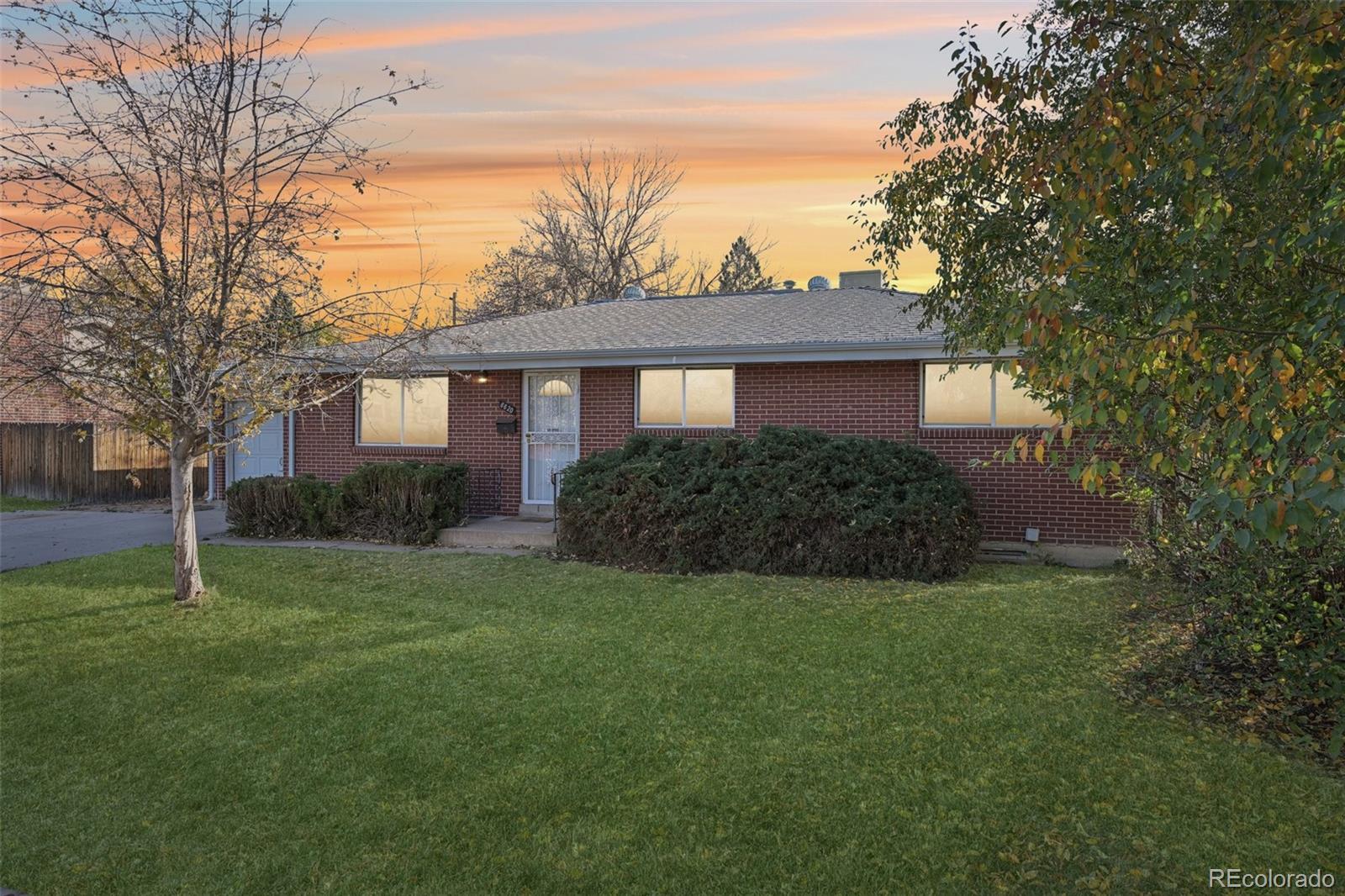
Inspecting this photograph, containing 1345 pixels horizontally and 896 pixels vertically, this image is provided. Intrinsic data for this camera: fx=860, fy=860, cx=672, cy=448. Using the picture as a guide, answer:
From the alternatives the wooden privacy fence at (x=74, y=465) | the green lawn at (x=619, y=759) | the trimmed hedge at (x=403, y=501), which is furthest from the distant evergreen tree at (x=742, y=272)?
the green lawn at (x=619, y=759)

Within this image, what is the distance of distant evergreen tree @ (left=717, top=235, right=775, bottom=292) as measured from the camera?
3672cm

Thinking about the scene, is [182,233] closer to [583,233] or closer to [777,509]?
[777,509]

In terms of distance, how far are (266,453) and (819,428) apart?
34.0ft

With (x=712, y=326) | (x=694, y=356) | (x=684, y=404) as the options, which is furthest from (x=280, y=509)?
(x=712, y=326)

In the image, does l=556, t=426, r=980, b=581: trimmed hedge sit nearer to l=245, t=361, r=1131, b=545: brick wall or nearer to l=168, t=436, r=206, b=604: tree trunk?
l=245, t=361, r=1131, b=545: brick wall

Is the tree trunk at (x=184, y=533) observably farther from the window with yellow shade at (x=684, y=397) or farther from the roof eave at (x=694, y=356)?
the window with yellow shade at (x=684, y=397)

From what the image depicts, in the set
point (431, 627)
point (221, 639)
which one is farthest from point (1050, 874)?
point (221, 639)

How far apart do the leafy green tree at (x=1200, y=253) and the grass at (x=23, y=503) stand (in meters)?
20.6

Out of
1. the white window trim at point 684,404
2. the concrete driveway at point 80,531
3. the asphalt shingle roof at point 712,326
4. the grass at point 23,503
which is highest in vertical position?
the asphalt shingle roof at point 712,326

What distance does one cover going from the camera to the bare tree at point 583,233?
3102 cm

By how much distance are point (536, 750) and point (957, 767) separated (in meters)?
2.28

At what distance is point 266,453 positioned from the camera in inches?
628

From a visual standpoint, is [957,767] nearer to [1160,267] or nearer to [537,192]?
[1160,267]

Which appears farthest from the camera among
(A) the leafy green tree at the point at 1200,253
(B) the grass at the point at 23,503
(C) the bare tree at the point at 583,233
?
(C) the bare tree at the point at 583,233
